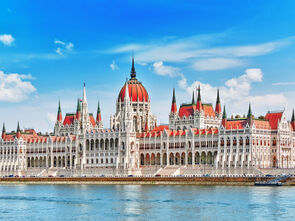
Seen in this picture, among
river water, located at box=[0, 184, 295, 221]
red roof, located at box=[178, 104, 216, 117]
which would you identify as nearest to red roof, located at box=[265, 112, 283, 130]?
red roof, located at box=[178, 104, 216, 117]

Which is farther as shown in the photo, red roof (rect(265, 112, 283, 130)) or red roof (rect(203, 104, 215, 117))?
red roof (rect(203, 104, 215, 117))

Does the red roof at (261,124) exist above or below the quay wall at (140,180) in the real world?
above

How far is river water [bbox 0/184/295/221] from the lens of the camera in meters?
89.4

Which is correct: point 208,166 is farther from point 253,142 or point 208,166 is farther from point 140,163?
point 140,163

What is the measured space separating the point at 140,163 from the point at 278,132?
3952 centimetres

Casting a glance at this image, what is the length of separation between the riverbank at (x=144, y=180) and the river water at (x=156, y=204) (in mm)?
11934

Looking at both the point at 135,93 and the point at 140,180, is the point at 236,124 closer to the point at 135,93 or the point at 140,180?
the point at 140,180

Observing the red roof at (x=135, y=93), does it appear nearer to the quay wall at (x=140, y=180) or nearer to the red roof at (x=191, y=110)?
the red roof at (x=191, y=110)

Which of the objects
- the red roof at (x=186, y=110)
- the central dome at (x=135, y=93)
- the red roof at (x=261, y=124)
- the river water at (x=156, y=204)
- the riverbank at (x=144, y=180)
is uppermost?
the central dome at (x=135, y=93)

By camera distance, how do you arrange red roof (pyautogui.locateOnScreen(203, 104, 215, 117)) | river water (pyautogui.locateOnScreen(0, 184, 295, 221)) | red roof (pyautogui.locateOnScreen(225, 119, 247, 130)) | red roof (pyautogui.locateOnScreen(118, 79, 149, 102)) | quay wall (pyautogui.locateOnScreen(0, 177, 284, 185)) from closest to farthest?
river water (pyautogui.locateOnScreen(0, 184, 295, 221)) < quay wall (pyautogui.locateOnScreen(0, 177, 284, 185)) < red roof (pyautogui.locateOnScreen(225, 119, 247, 130)) < red roof (pyautogui.locateOnScreen(203, 104, 215, 117)) < red roof (pyautogui.locateOnScreen(118, 79, 149, 102))

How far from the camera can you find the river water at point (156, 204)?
89438 mm

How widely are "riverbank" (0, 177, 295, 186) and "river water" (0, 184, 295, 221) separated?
1193 centimetres

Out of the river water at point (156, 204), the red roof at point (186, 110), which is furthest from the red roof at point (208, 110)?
the river water at point (156, 204)

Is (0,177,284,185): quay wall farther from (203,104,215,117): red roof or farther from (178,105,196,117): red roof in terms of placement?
(203,104,215,117): red roof
